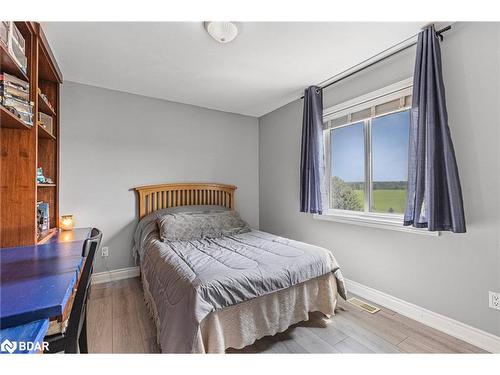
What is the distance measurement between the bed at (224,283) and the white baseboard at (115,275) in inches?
16.6

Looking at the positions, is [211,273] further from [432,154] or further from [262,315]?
[432,154]

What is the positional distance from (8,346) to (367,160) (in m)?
2.68

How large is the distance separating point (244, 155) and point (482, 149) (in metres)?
2.77

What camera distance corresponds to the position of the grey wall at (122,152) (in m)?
2.62

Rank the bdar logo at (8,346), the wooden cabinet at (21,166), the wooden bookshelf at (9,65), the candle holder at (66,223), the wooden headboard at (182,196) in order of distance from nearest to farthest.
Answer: the bdar logo at (8,346) → the wooden bookshelf at (9,65) → the wooden cabinet at (21,166) → the candle holder at (66,223) → the wooden headboard at (182,196)

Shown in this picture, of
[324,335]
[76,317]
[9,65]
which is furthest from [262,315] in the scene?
[9,65]

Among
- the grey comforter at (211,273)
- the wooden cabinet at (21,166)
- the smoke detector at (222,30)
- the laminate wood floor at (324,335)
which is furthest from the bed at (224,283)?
the smoke detector at (222,30)

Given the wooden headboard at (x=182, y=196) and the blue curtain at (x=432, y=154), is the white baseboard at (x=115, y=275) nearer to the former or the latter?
the wooden headboard at (x=182, y=196)

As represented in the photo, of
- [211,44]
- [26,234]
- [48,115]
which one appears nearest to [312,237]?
[211,44]

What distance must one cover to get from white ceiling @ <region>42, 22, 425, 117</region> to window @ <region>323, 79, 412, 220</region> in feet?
1.47

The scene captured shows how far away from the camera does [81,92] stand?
2.65m

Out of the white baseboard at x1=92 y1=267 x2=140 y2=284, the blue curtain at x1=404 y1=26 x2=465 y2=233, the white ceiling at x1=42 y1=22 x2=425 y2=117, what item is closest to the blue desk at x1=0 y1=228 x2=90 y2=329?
the white baseboard at x1=92 y1=267 x2=140 y2=284

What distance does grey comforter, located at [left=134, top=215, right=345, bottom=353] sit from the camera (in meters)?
1.37
